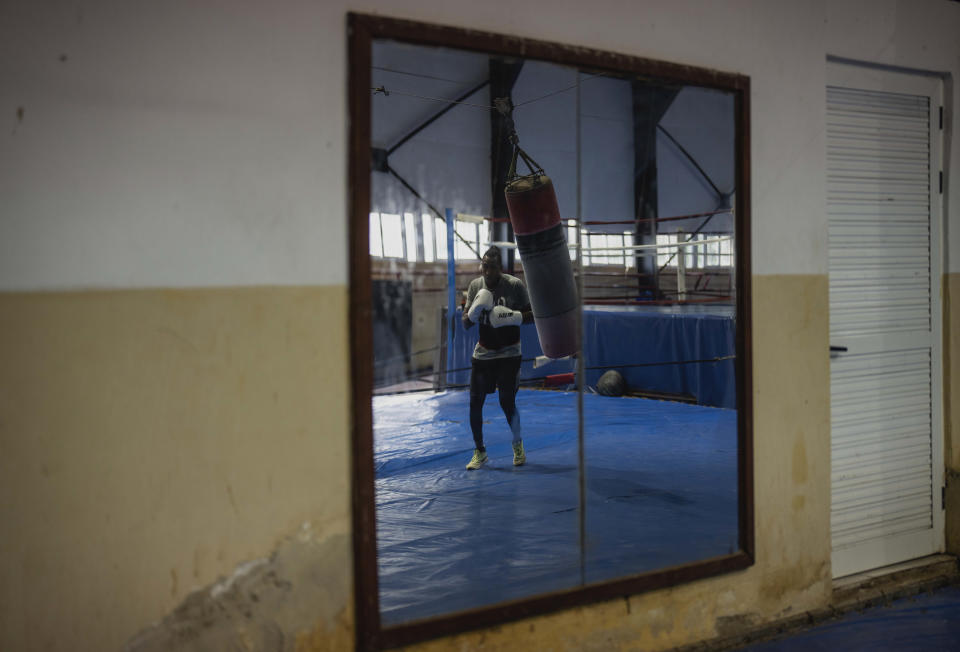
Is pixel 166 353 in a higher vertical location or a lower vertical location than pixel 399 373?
higher

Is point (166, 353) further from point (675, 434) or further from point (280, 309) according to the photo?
point (675, 434)

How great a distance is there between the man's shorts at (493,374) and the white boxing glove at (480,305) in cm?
27

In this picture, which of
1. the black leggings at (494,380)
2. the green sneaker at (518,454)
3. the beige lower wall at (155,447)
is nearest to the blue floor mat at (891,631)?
the beige lower wall at (155,447)

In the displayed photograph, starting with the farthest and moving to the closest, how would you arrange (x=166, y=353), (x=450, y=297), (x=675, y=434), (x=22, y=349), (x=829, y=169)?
(x=450, y=297) < (x=675, y=434) < (x=829, y=169) < (x=166, y=353) < (x=22, y=349)

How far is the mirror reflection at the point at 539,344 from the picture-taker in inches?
121

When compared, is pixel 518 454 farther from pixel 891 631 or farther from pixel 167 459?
pixel 167 459

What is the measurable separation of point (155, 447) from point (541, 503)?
2474mm

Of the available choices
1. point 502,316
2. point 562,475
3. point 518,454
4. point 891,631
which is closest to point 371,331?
point 891,631

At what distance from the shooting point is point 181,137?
5.50 ft

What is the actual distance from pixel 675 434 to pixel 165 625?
4.35 metres

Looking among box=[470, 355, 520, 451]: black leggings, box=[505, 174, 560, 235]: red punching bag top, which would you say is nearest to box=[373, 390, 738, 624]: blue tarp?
box=[470, 355, 520, 451]: black leggings

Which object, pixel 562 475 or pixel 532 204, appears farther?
pixel 532 204

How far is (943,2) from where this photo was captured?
2896mm

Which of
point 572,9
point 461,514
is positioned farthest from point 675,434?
point 572,9
